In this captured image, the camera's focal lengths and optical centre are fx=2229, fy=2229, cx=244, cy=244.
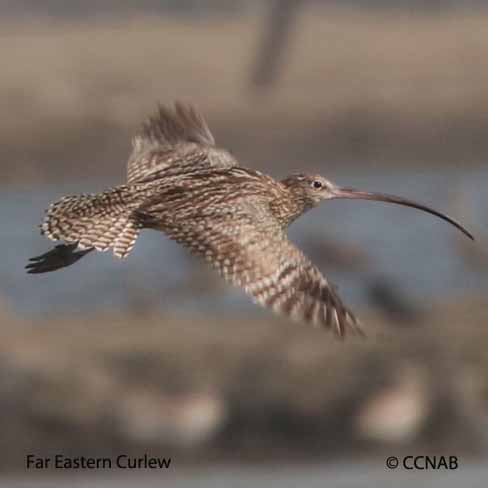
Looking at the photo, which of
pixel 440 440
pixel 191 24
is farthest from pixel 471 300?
pixel 191 24

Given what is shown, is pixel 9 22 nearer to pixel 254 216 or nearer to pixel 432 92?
pixel 432 92

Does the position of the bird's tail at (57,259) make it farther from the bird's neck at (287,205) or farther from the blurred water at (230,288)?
the blurred water at (230,288)

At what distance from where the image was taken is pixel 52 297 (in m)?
31.3

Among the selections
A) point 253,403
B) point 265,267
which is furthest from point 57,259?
point 253,403

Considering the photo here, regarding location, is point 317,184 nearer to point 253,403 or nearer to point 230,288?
point 253,403

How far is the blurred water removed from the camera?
29.7m

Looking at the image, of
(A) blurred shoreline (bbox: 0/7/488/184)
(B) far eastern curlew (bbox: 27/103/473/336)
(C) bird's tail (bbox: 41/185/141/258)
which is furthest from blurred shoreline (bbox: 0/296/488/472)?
(A) blurred shoreline (bbox: 0/7/488/184)

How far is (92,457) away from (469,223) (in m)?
8.29

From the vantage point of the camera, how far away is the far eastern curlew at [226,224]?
43.0 ft

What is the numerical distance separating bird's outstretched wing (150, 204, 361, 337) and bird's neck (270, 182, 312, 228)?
68 centimetres

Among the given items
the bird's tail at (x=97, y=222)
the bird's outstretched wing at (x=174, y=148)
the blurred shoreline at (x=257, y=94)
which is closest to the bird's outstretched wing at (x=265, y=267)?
the bird's tail at (x=97, y=222)

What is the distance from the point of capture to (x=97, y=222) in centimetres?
1383

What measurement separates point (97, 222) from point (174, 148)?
6.86 ft

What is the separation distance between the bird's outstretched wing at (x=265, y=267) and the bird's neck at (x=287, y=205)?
0.68 metres
